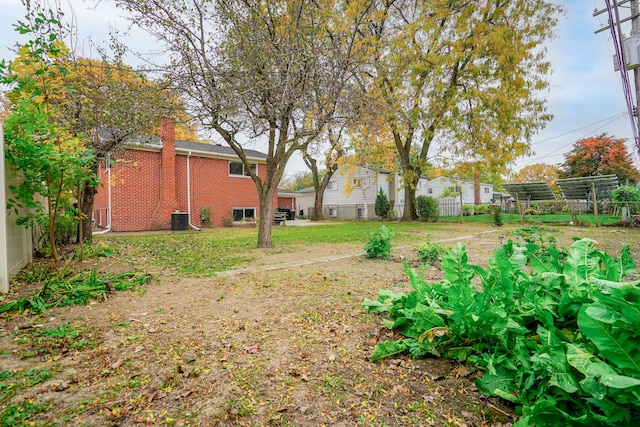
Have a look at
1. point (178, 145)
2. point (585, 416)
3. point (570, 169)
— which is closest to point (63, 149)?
point (585, 416)

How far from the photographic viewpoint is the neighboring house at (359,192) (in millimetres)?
24469

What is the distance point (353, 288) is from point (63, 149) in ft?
14.1

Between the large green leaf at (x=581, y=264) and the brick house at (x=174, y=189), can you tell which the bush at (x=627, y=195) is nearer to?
the large green leaf at (x=581, y=264)

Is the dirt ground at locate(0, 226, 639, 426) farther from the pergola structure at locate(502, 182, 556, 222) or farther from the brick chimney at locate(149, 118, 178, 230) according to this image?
the pergola structure at locate(502, 182, 556, 222)

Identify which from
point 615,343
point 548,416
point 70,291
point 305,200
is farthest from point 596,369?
point 305,200

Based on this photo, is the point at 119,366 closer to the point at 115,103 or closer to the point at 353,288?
the point at 353,288

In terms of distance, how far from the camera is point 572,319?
183 centimetres

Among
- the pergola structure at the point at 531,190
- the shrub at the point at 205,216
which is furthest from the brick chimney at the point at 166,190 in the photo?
the pergola structure at the point at 531,190

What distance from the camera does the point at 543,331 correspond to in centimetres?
165

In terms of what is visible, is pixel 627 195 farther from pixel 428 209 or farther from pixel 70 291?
pixel 70 291

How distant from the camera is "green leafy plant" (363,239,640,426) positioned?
1.23m

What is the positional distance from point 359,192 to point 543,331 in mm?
24687

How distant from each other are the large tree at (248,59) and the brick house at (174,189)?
6.46m

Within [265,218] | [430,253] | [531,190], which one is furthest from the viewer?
[531,190]
